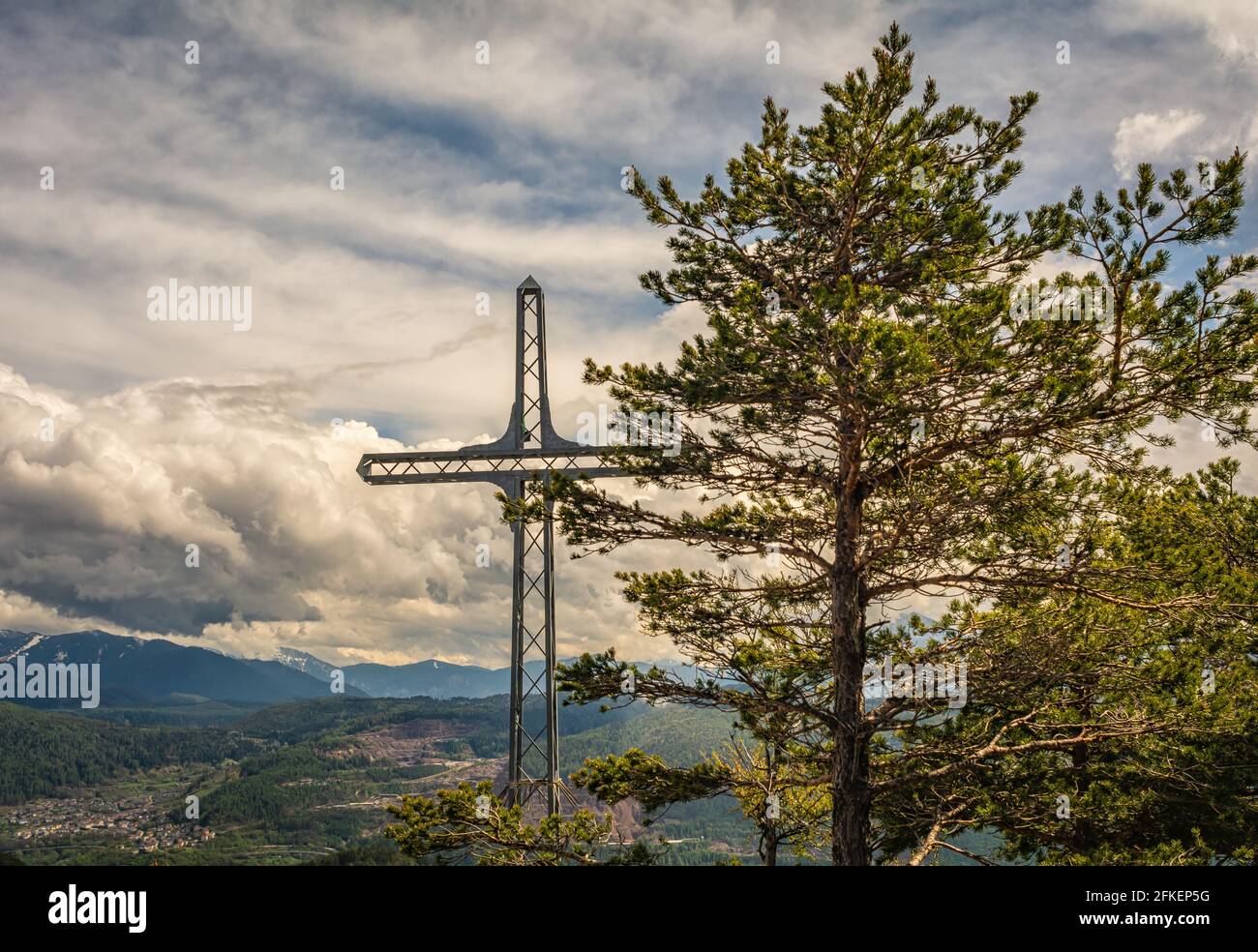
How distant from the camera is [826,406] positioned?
11539mm

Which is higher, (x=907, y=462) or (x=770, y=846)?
(x=907, y=462)

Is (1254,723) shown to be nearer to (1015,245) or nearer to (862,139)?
(1015,245)

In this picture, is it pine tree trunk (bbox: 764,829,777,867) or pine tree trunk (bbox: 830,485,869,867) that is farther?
pine tree trunk (bbox: 764,829,777,867)

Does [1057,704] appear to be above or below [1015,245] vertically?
below

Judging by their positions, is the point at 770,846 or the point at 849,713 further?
the point at 770,846

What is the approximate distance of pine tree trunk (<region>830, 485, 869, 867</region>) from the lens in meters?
11.2

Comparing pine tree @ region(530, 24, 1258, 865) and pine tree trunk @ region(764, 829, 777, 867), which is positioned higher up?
pine tree @ region(530, 24, 1258, 865)

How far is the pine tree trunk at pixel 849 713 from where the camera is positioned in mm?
11203

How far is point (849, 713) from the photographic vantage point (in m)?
11.6

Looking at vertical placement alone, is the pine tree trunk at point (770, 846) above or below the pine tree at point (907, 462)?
below

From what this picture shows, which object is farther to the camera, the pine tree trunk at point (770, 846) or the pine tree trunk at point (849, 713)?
the pine tree trunk at point (770, 846)
